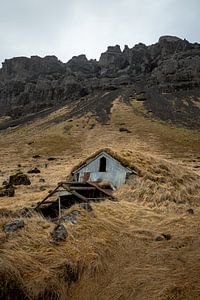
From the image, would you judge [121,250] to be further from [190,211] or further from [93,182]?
[93,182]

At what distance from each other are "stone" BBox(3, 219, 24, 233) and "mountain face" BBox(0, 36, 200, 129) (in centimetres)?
7423

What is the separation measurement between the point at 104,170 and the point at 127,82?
10585 centimetres

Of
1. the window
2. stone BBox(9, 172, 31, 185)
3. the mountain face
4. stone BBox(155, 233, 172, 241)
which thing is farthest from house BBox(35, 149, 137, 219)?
the mountain face

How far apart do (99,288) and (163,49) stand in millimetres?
147448

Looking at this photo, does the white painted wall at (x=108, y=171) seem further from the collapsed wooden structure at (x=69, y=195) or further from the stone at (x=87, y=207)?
the stone at (x=87, y=207)

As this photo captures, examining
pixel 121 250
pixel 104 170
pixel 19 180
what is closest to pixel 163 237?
pixel 121 250

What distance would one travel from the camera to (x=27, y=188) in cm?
3222

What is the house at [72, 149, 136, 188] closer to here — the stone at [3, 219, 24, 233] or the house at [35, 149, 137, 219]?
the house at [35, 149, 137, 219]

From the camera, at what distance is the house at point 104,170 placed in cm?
2464

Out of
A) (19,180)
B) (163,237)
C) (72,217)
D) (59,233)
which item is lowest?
(19,180)

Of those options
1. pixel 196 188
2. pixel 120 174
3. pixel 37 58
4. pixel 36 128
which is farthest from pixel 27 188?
pixel 37 58

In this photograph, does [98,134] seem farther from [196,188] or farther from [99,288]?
[99,288]

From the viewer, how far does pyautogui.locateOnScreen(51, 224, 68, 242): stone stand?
1241 centimetres

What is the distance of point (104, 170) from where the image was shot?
87.9ft
